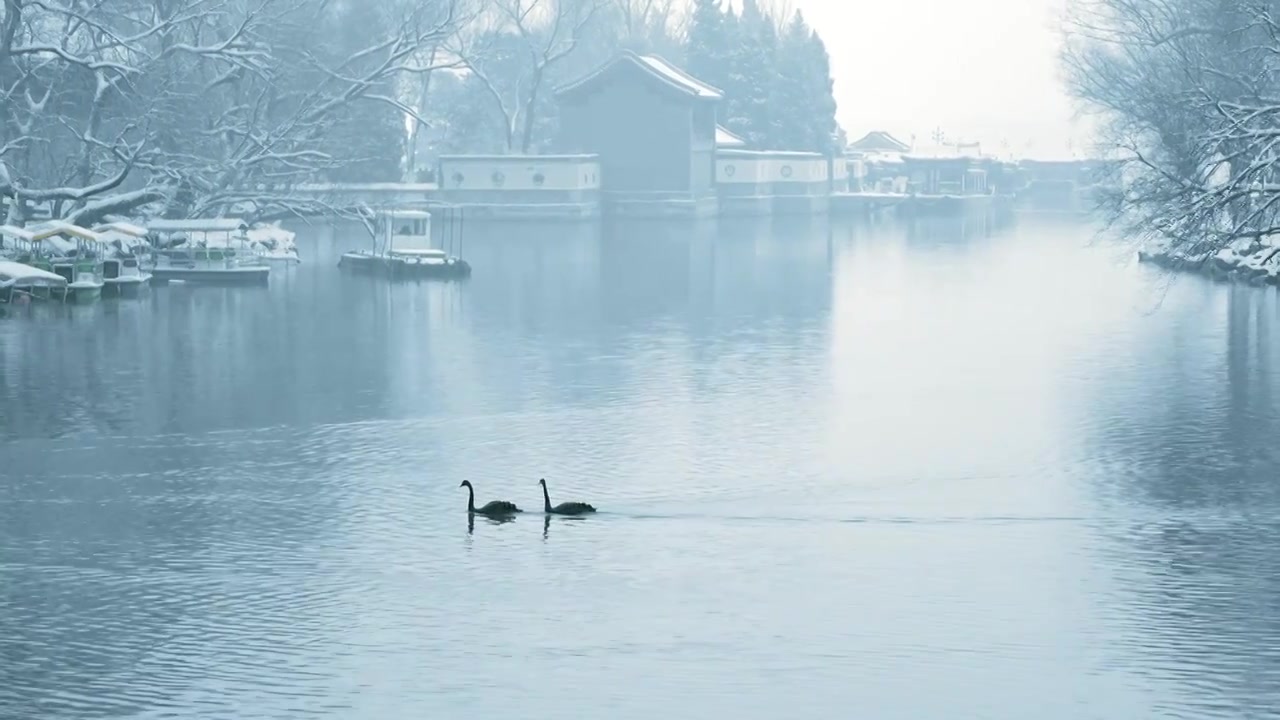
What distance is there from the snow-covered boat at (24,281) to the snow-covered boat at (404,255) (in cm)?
1558

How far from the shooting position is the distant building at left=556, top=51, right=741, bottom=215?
4395 inches

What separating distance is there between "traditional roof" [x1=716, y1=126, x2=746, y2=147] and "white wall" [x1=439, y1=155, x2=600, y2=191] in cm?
1325

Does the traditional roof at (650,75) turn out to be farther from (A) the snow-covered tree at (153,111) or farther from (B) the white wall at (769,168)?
(A) the snow-covered tree at (153,111)

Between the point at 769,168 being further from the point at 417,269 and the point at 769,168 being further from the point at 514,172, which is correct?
the point at 417,269

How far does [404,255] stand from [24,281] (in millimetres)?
17427

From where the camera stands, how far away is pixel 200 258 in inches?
2499

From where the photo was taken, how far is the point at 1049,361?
1722 inches

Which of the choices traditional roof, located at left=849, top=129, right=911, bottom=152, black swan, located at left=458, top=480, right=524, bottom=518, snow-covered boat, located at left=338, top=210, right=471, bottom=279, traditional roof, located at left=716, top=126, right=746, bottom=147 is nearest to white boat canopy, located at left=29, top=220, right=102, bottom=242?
snow-covered boat, located at left=338, top=210, right=471, bottom=279

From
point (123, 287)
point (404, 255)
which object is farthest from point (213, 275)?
point (404, 255)

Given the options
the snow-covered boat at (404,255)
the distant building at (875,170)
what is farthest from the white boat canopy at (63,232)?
the distant building at (875,170)

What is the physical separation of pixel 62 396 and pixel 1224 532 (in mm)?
22085

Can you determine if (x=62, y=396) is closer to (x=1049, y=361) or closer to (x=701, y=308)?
(x=1049, y=361)

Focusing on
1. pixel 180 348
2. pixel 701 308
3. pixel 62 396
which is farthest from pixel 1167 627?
pixel 701 308

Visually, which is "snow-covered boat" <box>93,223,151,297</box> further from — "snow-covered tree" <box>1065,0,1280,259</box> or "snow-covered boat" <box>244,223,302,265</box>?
"snow-covered tree" <box>1065,0,1280,259</box>
